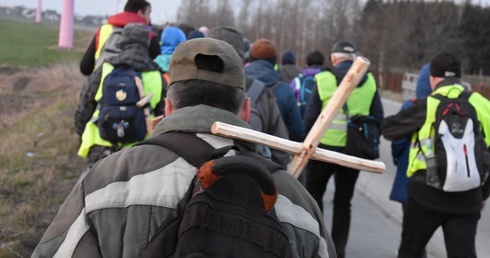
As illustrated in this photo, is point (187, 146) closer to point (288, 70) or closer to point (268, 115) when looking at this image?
point (268, 115)

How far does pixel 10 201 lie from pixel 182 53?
479 cm

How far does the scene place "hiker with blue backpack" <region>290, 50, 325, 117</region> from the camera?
782cm

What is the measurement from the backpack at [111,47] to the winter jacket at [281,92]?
1.06m

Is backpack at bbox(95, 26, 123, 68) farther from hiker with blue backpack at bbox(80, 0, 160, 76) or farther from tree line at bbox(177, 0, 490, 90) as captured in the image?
tree line at bbox(177, 0, 490, 90)

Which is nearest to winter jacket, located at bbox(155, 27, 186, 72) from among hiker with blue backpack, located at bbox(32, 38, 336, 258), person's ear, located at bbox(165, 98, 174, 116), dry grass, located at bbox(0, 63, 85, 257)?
dry grass, located at bbox(0, 63, 85, 257)

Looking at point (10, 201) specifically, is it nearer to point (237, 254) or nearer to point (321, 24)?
point (237, 254)

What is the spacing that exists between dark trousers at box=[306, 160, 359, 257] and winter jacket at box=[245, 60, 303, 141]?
48 centimetres

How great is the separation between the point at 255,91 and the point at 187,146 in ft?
8.28

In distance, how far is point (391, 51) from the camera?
50.1 metres

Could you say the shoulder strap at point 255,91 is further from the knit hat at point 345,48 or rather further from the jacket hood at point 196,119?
the jacket hood at point 196,119

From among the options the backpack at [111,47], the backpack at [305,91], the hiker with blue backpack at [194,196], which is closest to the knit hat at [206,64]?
the hiker with blue backpack at [194,196]

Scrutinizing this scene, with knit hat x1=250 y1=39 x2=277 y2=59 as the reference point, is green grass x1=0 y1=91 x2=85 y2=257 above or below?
below

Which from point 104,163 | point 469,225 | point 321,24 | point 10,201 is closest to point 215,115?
point 104,163

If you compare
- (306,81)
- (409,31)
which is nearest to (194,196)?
(306,81)
